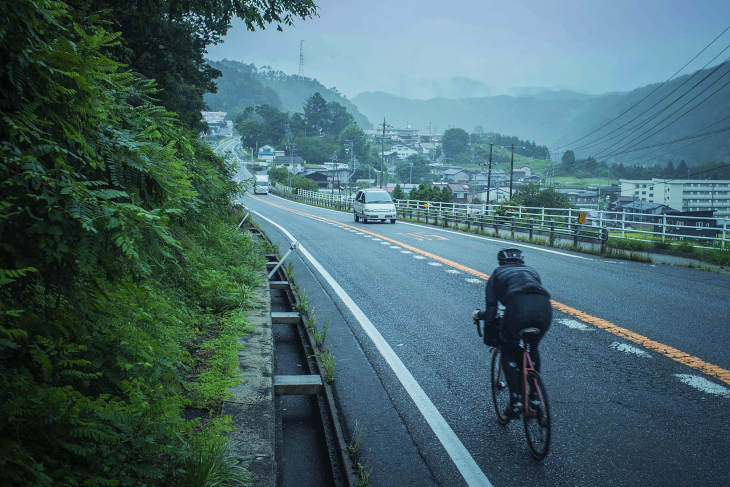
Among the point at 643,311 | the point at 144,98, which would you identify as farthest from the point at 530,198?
the point at 144,98

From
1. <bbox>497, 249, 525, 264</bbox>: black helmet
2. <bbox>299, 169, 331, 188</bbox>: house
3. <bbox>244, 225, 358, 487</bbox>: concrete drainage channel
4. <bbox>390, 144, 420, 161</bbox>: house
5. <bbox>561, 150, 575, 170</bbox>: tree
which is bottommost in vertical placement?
<bbox>244, 225, 358, 487</bbox>: concrete drainage channel

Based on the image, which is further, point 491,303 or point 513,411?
point 491,303

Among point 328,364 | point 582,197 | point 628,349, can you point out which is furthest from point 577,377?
point 582,197

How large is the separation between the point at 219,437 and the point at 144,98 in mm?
3577

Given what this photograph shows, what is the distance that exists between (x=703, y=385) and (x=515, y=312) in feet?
8.51

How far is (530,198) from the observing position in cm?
6338

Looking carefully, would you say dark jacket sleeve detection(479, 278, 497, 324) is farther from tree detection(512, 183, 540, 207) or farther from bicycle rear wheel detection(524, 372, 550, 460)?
tree detection(512, 183, 540, 207)

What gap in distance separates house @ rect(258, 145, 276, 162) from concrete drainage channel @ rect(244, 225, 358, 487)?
150676mm

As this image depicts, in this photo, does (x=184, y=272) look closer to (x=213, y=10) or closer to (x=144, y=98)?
(x=144, y=98)

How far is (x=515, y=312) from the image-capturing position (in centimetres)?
416

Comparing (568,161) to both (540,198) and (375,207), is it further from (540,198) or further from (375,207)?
(375,207)

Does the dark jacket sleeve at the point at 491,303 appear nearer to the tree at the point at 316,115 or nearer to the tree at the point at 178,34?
the tree at the point at 178,34

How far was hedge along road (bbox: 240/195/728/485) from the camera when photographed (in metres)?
3.88

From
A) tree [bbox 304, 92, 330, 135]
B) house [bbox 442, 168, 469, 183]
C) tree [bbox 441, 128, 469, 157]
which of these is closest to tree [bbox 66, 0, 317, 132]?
house [bbox 442, 168, 469, 183]
